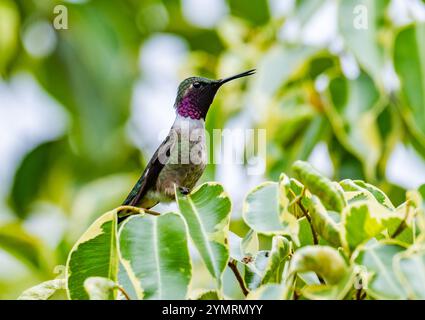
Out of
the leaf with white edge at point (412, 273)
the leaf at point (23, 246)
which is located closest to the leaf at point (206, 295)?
the leaf with white edge at point (412, 273)

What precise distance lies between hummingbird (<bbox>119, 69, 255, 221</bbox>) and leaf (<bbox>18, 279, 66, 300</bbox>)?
723 mm

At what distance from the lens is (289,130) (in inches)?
180

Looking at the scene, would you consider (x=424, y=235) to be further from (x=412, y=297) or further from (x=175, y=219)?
(x=175, y=219)

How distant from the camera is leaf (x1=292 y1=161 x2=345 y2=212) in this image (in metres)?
1.81

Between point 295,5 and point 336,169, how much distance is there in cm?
94

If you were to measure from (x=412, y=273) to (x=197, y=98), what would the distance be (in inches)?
68.4

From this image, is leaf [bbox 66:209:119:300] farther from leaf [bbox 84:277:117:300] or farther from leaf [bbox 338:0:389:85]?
leaf [bbox 338:0:389:85]

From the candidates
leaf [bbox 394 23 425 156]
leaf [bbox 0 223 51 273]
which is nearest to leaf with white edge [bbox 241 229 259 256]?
leaf [bbox 394 23 425 156]

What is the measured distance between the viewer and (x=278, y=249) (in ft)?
6.47

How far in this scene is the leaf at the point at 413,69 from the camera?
372 centimetres

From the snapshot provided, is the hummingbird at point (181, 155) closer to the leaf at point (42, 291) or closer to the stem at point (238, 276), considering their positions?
the leaf at point (42, 291)

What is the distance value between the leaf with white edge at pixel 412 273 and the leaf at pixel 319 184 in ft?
0.74

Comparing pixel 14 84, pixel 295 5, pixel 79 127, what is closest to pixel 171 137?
pixel 295 5

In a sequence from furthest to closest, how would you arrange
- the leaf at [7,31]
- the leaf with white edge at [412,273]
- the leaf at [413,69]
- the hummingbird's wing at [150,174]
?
the leaf at [7,31], the leaf at [413,69], the hummingbird's wing at [150,174], the leaf with white edge at [412,273]
